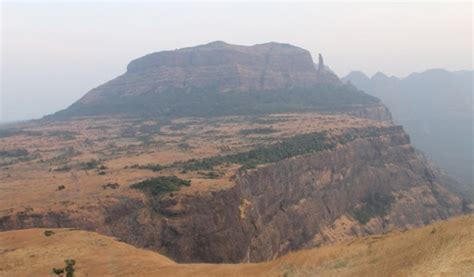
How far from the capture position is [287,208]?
6097 cm

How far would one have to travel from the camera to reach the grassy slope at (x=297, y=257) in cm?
1487

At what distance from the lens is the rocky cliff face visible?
131ft

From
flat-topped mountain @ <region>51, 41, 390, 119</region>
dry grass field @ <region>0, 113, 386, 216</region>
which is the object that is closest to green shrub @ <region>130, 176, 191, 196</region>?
dry grass field @ <region>0, 113, 386, 216</region>

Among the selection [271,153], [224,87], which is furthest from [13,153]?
[224,87]

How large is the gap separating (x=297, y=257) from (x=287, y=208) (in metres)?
40.6

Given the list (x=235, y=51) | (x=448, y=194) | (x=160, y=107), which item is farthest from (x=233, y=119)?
(x=448, y=194)

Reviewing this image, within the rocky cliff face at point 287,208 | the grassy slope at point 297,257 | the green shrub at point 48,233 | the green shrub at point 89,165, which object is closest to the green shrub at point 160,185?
the rocky cliff face at point 287,208

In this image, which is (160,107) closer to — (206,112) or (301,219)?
(206,112)

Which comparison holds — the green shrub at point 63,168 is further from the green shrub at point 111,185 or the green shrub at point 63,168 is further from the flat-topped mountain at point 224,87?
the flat-topped mountain at point 224,87

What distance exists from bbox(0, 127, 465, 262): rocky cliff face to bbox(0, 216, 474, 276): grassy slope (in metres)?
9.84

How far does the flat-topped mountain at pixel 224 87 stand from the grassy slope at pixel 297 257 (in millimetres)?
105658

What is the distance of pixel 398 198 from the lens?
82.6m

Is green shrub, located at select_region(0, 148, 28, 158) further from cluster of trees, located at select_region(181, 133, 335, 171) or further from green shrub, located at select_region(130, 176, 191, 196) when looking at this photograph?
green shrub, located at select_region(130, 176, 191, 196)

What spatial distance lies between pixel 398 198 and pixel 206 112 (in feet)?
229
